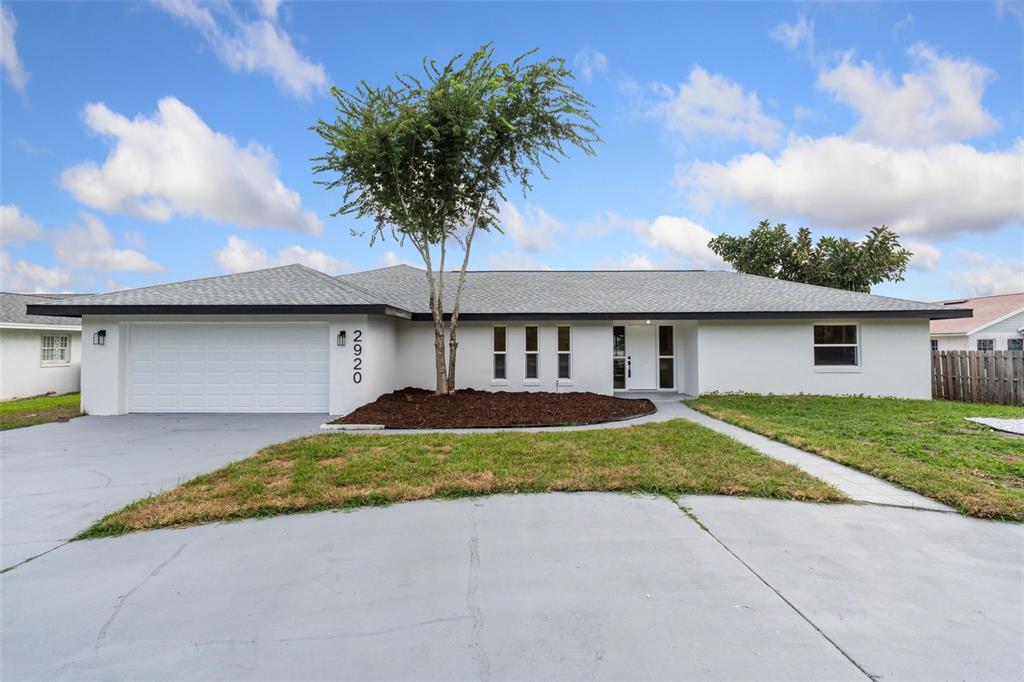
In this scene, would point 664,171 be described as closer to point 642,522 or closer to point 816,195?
point 816,195

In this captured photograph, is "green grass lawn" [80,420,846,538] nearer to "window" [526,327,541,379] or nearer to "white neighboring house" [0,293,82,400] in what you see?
"window" [526,327,541,379]

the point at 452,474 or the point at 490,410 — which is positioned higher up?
the point at 490,410

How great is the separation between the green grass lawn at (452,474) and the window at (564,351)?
6241 mm

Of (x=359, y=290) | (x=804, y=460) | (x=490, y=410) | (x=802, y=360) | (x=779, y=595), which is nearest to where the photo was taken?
(x=779, y=595)

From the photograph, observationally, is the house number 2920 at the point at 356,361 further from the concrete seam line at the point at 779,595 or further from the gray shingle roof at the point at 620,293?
the concrete seam line at the point at 779,595

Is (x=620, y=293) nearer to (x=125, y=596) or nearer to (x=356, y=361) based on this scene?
(x=356, y=361)

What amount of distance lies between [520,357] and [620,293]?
430 cm

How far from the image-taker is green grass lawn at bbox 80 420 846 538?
4586 mm

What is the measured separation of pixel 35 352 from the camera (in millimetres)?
15312

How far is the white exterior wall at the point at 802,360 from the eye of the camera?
13.1 m

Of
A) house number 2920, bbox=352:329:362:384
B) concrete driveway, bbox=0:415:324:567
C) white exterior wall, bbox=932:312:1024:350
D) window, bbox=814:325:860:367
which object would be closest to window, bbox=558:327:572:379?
house number 2920, bbox=352:329:362:384

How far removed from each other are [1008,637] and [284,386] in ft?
39.2

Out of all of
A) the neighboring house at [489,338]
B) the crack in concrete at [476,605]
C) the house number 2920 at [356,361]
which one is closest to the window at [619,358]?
the neighboring house at [489,338]

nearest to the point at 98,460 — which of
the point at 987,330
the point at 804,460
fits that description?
the point at 804,460
